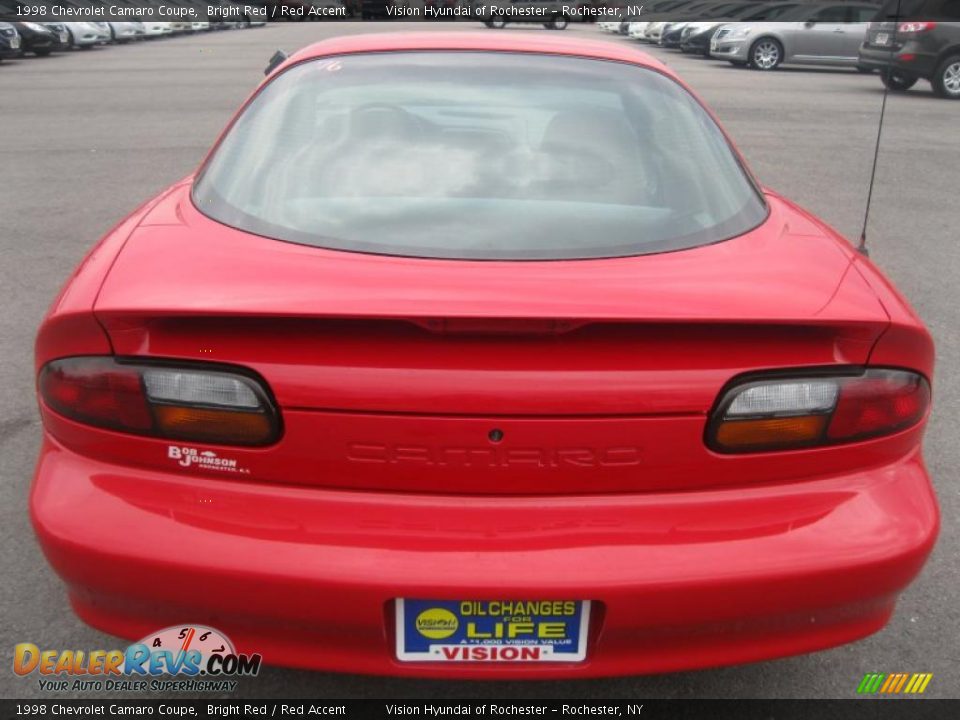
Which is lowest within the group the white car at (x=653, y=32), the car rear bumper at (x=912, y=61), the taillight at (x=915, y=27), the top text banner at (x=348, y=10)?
the top text banner at (x=348, y=10)

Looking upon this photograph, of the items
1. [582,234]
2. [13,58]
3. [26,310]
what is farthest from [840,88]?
[13,58]

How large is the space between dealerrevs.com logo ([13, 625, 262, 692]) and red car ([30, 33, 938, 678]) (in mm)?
61

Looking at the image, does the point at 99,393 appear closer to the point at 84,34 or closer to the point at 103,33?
the point at 84,34

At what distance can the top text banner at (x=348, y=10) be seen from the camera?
31422 millimetres

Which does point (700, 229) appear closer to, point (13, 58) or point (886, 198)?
point (886, 198)

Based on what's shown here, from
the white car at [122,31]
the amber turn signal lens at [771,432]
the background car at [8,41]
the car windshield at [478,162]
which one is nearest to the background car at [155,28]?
the white car at [122,31]

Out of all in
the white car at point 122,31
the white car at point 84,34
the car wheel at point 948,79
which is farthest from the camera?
the white car at point 122,31

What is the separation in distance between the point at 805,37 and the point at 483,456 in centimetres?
2094

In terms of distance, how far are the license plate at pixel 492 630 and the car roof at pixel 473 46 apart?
1778 millimetres

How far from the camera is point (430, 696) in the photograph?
7.64 ft

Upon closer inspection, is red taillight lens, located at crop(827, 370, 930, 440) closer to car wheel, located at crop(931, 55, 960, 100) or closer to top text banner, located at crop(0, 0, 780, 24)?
car wheel, located at crop(931, 55, 960, 100)

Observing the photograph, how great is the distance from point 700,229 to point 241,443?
117cm

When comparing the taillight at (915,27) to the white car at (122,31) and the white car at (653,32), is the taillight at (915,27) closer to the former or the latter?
the white car at (653,32)

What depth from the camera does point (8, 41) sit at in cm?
2089
